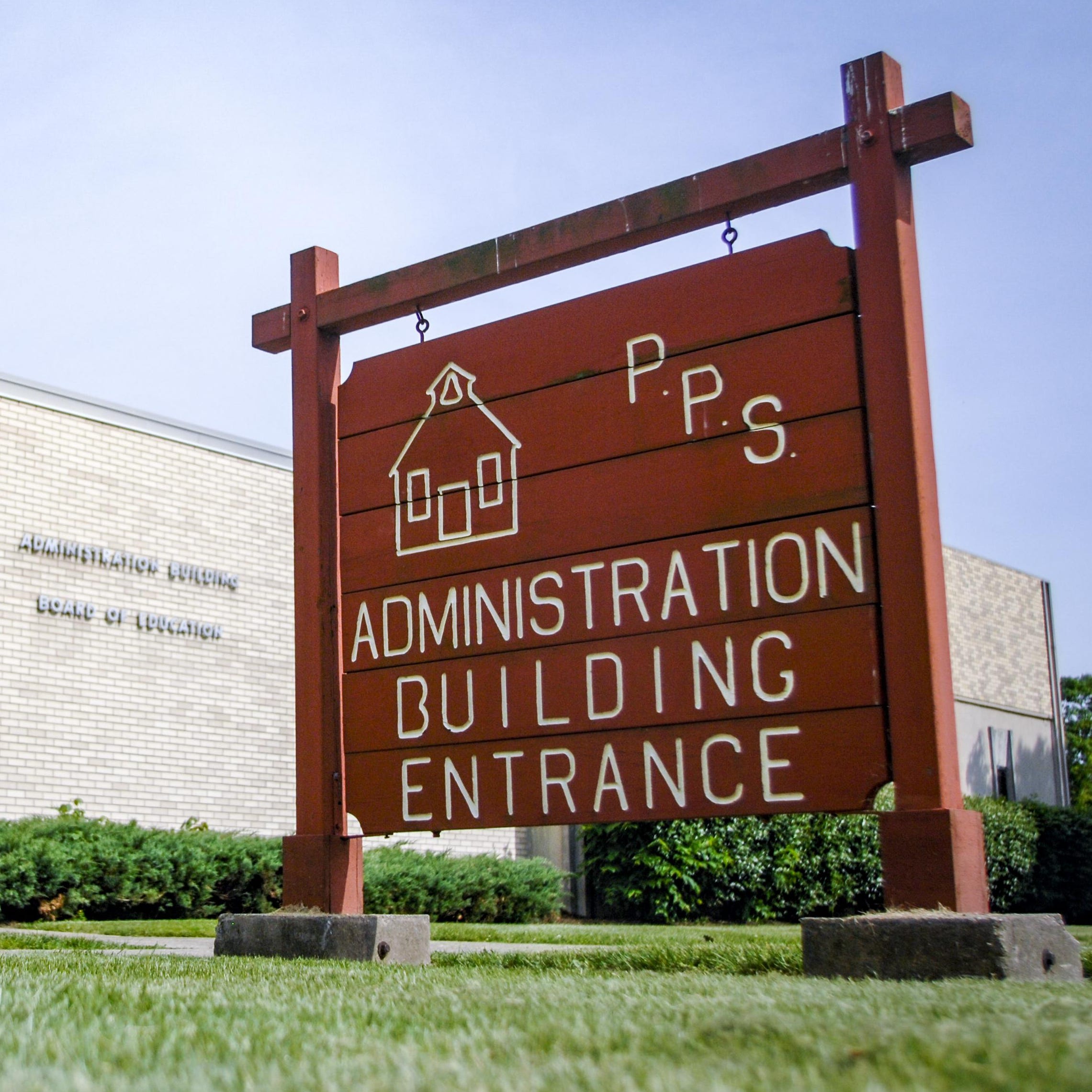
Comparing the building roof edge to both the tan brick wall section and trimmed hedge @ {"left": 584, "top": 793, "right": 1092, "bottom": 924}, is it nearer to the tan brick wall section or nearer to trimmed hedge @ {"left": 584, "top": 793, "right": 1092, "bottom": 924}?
trimmed hedge @ {"left": 584, "top": 793, "right": 1092, "bottom": 924}

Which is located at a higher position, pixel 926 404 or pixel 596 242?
pixel 596 242

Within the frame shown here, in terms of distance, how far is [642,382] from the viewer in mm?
5312

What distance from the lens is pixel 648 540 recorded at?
5.18 meters

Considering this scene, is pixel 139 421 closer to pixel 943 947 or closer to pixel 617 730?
pixel 617 730

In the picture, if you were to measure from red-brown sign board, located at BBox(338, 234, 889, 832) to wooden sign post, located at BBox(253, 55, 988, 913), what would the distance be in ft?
0.04

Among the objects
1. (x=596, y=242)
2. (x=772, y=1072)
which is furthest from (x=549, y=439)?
(x=772, y=1072)

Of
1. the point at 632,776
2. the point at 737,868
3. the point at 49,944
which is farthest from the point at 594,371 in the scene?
the point at 737,868

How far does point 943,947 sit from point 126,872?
10.4 meters

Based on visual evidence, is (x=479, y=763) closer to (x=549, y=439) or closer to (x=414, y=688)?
(x=414, y=688)

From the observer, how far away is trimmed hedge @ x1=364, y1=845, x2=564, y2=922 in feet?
44.2

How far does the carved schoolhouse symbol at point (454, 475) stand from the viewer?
5.67 metres

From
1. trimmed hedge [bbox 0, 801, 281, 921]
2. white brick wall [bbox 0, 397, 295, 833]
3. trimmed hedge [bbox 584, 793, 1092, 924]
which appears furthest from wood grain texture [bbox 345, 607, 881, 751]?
white brick wall [bbox 0, 397, 295, 833]

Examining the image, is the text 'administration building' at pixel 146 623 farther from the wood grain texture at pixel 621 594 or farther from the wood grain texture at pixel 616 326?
the wood grain texture at pixel 616 326

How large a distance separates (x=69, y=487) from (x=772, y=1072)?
49.9 ft
